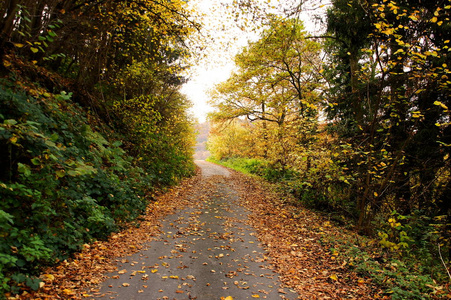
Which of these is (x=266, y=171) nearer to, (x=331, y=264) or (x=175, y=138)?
(x=175, y=138)

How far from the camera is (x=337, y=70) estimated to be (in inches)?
427

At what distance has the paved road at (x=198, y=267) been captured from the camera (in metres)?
3.91

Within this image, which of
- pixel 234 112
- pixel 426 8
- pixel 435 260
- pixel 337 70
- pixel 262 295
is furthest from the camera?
pixel 234 112

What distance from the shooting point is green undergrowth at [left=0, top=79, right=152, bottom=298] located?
10.7ft

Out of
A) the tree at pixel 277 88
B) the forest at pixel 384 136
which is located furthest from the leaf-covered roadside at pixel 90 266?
the tree at pixel 277 88

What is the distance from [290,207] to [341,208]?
1.89 metres

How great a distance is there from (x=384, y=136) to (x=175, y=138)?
10.1 meters

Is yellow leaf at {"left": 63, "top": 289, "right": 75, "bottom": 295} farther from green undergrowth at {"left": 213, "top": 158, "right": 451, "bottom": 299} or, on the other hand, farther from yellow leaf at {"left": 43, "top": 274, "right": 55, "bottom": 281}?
green undergrowth at {"left": 213, "top": 158, "right": 451, "bottom": 299}

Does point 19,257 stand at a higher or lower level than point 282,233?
higher

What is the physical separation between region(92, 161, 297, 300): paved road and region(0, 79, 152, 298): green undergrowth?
41.1 inches

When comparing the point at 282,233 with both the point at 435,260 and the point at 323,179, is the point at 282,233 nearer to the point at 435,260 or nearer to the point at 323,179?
the point at 323,179

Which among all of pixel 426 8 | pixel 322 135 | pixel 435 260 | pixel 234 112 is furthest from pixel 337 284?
pixel 234 112

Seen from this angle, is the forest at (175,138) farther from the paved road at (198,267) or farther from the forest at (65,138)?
the paved road at (198,267)

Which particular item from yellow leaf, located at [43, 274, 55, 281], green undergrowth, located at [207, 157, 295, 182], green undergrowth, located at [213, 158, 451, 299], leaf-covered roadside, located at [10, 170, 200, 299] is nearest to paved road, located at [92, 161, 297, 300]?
leaf-covered roadside, located at [10, 170, 200, 299]
